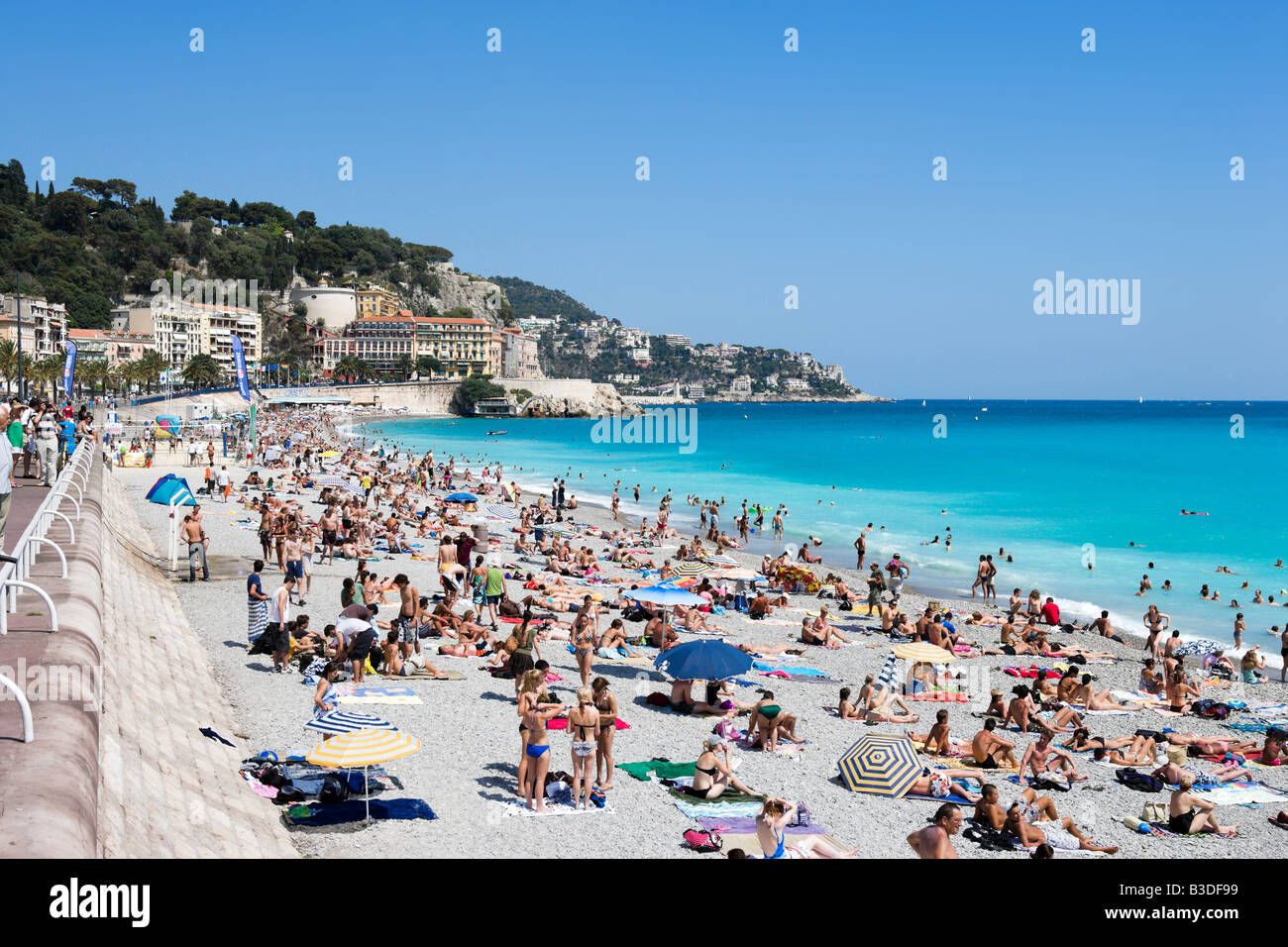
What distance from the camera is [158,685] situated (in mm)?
9430

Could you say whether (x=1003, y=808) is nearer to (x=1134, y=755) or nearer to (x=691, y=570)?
(x=1134, y=755)

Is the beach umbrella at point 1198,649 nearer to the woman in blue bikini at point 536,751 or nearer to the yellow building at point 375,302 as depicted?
the woman in blue bikini at point 536,751

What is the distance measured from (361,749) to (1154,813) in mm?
7361

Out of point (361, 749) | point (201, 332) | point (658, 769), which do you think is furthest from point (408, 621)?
point (201, 332)

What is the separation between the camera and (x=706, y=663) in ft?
38.0

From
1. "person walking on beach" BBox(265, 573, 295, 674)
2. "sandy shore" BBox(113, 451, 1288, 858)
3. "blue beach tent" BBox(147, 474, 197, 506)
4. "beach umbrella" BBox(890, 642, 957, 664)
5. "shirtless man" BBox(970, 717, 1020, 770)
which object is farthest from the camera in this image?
"blue beach tent" BBox(147, 474, 197, 506)

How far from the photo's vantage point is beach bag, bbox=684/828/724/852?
25.5 ft

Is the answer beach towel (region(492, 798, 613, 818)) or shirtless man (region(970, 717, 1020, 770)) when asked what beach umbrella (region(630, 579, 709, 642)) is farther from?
beach towel (region(492, 798, 613, 818))

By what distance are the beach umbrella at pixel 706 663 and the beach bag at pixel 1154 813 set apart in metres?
4.39

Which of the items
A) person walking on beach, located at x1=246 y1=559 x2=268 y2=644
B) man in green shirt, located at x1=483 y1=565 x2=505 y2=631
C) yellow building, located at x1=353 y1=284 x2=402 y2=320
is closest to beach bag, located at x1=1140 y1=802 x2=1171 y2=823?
man in green shirt, located at x1=483 y1=565 x2=505 y2=631

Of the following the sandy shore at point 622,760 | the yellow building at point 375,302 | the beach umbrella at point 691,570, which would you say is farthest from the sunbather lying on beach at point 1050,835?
the yellow building at point 375,302

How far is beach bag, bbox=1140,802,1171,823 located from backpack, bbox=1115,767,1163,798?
2.73ft
